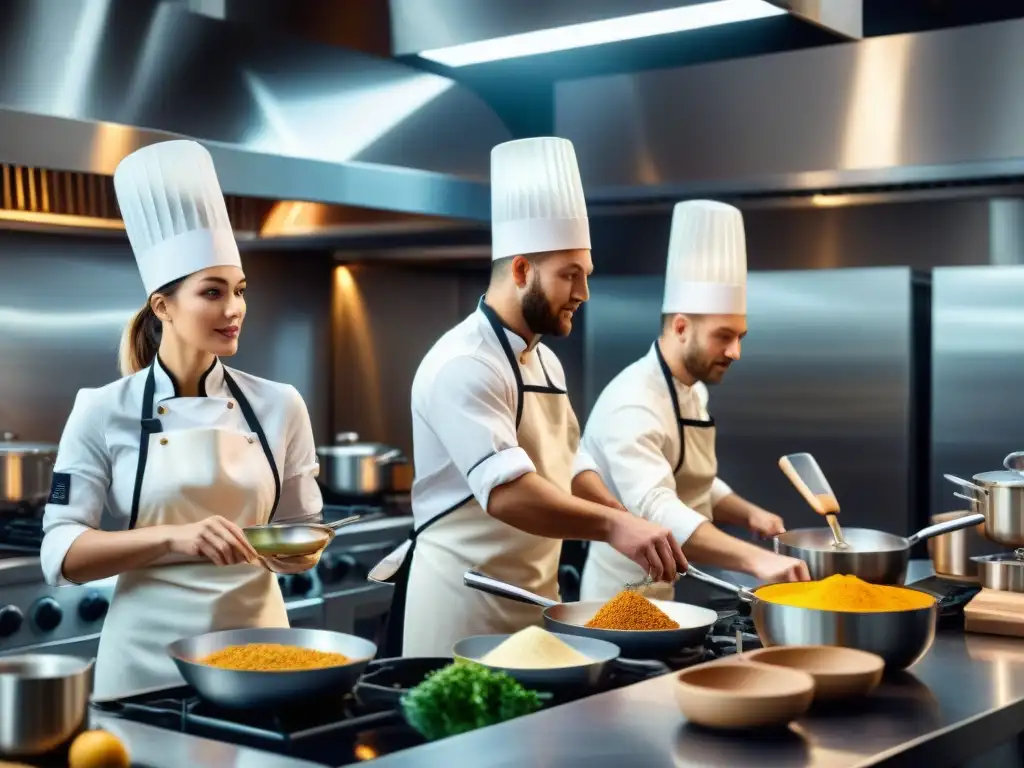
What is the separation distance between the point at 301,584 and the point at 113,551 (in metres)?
1.50

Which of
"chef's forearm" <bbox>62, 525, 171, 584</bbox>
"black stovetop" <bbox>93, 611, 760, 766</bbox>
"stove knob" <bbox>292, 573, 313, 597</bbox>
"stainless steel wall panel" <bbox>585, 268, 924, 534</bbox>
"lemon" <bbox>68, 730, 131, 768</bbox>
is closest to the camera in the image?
"lemon" <bbox>68, 730, 131, 768</bbox>

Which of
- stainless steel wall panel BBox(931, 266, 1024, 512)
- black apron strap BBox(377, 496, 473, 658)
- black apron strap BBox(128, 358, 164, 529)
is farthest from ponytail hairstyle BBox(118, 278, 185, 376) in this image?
stainless steel wall panel BBox(931, 266, 1024, 512)

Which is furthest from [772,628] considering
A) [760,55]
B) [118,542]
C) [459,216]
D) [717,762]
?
[760,55]

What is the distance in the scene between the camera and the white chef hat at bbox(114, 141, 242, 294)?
2.35m

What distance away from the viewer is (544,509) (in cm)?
232

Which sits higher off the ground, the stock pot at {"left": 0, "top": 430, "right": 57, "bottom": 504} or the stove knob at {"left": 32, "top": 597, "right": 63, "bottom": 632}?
the stock pot at {"left": 0, "top": 430, "right": 57, "bottom": 504}

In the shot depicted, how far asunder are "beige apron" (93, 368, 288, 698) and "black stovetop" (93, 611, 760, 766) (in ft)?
1.94

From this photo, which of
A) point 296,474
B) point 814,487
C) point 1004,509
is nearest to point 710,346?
point 814,487

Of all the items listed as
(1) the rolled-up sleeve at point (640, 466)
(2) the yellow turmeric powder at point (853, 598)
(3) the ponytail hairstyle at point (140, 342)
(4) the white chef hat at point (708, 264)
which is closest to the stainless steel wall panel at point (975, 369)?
(4) the white chef hat at point (708, 264)

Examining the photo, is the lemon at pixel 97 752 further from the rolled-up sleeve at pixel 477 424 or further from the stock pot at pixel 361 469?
the stock pot at pixel 361 469

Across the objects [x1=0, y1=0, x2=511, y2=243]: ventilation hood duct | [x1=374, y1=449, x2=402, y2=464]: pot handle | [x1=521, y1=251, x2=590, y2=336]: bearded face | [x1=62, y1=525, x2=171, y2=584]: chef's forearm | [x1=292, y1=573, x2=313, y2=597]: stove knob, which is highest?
[x1=0, y1=0, x2=511, y2=243]: ventilation hood duct

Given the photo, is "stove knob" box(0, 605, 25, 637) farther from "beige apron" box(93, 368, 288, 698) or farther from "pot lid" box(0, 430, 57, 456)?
"beige apron" box(93, 368, 288, 698)

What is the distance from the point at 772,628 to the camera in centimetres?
190

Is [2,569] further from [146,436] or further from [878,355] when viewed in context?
[878,355]
